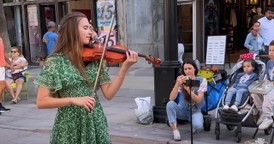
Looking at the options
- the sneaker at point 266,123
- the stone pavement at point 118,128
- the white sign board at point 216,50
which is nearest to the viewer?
the sneaker at point 266,123

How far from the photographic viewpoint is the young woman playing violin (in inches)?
104

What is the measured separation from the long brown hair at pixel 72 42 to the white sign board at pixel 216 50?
5.83m

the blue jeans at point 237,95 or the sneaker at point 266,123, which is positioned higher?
the blue jeans at point 237,95

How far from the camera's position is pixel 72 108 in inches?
108

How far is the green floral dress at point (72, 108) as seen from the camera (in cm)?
266

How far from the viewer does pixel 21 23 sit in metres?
18.5

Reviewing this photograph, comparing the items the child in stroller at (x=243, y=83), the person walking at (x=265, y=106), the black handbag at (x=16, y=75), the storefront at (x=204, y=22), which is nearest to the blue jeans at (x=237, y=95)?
the child in stroller at (x=243, y=83)

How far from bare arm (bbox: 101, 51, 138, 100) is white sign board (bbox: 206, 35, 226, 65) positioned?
5620 mm

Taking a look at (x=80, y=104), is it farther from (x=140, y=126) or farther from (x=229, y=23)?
(x=229, y=23)

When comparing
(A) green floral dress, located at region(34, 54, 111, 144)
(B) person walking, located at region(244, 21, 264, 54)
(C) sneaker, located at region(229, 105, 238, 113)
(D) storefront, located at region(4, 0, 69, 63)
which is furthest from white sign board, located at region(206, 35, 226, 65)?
(D) storefront, located at region(4, 0, 69, 63)

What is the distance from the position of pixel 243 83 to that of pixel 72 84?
3435mm

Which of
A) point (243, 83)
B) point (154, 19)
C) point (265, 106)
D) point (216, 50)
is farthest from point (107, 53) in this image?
point (154, 19)

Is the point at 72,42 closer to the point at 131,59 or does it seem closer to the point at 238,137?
the point at 131,59

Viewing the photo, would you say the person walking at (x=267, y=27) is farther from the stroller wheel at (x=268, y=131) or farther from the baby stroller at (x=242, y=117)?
the stroller wheel at (x=268, y=131)
